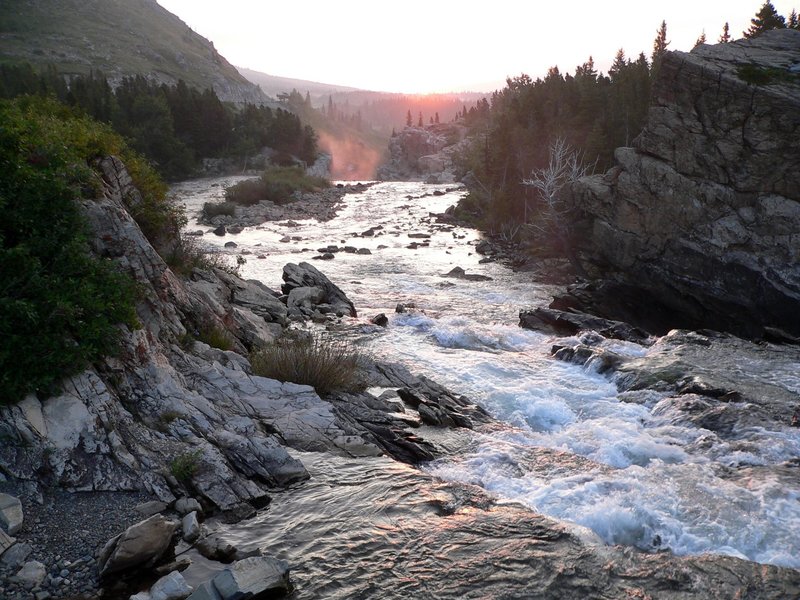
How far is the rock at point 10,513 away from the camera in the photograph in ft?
20.7

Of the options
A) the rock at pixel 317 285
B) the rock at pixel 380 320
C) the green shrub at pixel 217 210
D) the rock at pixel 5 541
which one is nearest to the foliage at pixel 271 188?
the green shrub at pixel 217 210

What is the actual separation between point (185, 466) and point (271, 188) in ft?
182

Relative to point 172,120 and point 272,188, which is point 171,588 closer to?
point 272,188

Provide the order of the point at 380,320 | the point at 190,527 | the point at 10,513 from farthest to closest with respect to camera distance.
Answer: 1. the point at 380,320
2. the point at 190,527
3. the point at 10,513

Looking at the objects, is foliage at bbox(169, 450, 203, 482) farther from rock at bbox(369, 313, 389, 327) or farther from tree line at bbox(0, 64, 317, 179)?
tree line at bbox(0, 64, 317, 179)

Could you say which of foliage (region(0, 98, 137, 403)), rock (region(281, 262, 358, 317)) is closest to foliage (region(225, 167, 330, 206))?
rock (region(281, 262, 358, 317))

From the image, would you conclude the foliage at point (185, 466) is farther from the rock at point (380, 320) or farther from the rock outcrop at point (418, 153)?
the rock outcrop at point (418, 153)

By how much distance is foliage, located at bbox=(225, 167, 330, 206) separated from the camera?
5650cm

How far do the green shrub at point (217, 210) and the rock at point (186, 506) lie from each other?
143ft

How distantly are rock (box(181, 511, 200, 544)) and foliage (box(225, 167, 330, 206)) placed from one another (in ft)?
167

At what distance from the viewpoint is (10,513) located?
252 inches

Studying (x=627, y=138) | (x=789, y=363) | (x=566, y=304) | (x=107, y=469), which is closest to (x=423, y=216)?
(x=627, y=138)

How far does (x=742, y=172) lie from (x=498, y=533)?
24871 millimetres

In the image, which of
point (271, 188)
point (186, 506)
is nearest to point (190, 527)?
point (186, 506)
